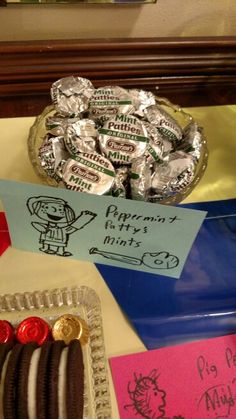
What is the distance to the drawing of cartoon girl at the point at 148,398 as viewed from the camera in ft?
1.48

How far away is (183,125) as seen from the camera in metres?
0.67

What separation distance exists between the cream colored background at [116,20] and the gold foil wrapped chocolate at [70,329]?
544 millimetres

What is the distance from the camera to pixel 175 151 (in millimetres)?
573

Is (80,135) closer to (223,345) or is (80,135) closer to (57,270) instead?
(57,270)

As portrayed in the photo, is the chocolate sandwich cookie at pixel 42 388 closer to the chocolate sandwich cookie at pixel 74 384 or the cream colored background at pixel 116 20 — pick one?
the chocolate sandwich cookie at pixel 74 384

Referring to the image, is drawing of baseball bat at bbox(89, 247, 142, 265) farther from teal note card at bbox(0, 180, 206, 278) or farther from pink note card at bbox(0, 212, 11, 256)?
pink note card at bbox(0, 212, 11, 256)

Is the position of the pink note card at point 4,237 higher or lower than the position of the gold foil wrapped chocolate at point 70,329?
higher

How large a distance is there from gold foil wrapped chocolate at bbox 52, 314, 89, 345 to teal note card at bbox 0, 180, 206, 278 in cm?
9

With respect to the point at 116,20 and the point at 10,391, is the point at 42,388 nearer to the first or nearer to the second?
the point at 10,391

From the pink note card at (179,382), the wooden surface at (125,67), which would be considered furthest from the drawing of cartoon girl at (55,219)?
the wooden surface at (125,67)

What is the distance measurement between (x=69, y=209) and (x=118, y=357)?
176 millimetres

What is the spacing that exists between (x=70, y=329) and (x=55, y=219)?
0.12m

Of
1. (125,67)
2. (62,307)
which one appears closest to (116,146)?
(62,307)

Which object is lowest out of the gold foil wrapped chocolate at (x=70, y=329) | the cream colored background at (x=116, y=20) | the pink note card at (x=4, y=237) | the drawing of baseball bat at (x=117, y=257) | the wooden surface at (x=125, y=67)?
the gold foil wrapped chocolate at (x=70, y=329)
